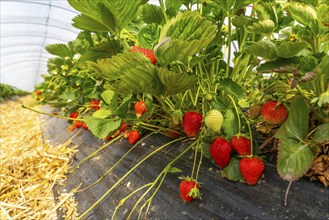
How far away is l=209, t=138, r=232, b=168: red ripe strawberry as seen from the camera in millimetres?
781

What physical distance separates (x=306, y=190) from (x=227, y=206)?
0.19 m

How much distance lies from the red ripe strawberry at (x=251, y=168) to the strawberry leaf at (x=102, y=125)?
450 millimetres

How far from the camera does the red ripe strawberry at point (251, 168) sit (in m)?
0.74

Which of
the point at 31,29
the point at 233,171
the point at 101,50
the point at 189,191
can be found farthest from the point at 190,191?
the point at 31,29

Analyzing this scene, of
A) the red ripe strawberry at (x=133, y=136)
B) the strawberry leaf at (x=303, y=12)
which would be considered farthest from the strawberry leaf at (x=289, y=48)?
the red ripe strawberry at (x=133, y=136)

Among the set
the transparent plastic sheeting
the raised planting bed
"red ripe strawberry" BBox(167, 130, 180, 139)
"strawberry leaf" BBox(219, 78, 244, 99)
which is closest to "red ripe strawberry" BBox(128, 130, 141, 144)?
the raised planting bed

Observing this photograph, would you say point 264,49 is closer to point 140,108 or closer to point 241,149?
point 241,149

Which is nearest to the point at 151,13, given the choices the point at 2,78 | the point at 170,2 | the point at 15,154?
the point at 170,2

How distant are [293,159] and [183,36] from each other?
397 mm

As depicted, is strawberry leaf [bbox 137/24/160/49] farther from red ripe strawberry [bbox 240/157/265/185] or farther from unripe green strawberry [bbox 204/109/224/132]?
red ripe strawberry [bbox 240/157/265/185]

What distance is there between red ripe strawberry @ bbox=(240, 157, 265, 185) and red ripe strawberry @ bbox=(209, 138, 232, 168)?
0.05 m

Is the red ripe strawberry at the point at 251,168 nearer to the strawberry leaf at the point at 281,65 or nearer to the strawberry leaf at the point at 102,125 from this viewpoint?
the strawberry leaf at the point at 281,65

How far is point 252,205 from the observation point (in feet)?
2.31

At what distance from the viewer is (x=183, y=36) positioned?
762 millimetres
